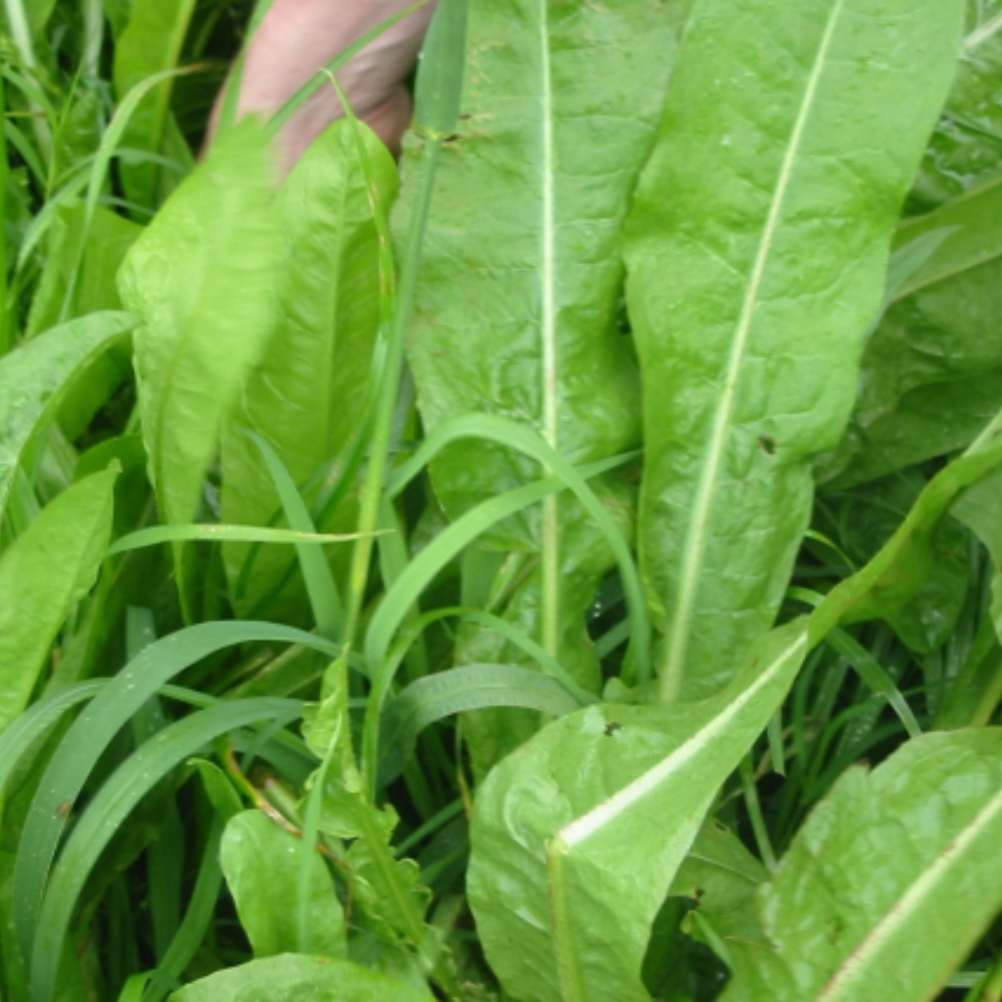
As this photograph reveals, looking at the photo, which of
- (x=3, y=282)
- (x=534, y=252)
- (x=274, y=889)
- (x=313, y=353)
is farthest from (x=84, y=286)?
(x=274, y=889)

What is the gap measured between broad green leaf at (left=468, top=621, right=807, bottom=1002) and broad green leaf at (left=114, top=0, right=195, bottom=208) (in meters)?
0.64

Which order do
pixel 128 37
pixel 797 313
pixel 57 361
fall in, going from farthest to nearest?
pixel 128 37, pixel 797 313, pixel 57 361

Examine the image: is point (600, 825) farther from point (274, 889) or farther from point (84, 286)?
point (84, 286)

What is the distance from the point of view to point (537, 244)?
656mm

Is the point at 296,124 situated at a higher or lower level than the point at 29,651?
higher

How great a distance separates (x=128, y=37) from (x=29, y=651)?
0.60 m

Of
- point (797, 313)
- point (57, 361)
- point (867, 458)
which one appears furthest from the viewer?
point (867, 458)

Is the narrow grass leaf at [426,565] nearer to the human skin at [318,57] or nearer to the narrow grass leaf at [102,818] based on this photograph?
the narrow grass leaf at [102,818]

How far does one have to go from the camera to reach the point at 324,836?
0.58 meters

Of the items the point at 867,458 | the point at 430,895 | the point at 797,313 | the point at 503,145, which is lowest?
the point at 430,895

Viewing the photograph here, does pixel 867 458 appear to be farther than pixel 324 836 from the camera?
Yes

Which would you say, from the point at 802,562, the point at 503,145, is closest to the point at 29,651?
the point at 503,145

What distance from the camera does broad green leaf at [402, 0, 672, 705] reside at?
0.65 meters

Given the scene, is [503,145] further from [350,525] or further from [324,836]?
[324,836]
